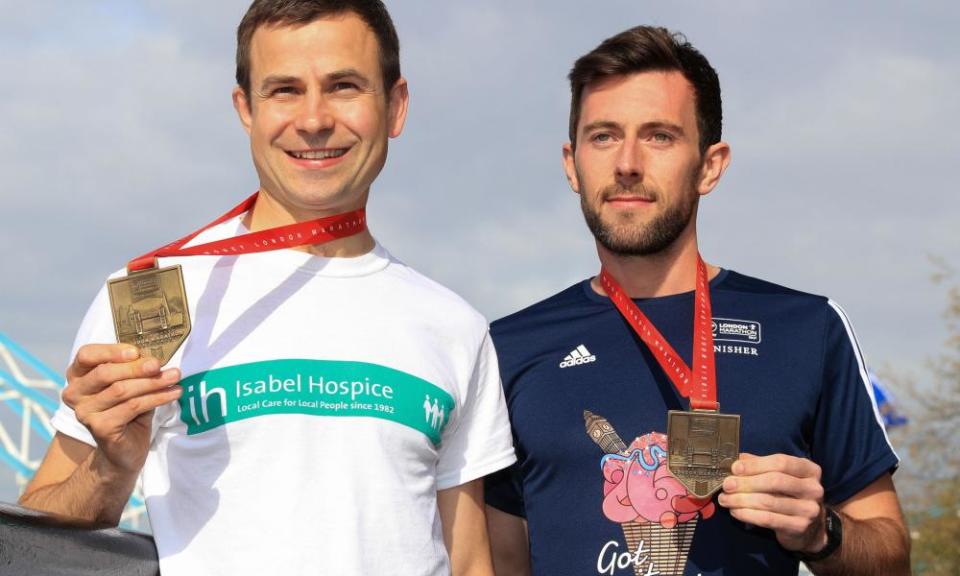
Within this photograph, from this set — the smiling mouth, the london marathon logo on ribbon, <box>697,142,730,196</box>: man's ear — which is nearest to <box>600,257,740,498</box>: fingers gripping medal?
<box>697,142,730,196</box>: man's ear

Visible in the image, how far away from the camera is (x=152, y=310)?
3.36 meters

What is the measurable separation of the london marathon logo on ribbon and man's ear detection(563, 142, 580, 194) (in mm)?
1707

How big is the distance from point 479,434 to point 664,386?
882 millimetres

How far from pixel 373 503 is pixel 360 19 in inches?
62.3

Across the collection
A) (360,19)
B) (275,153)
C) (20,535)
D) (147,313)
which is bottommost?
(20,535)

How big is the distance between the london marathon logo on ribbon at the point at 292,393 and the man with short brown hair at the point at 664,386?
1.02m

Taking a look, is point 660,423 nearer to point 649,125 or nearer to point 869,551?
point 869,551

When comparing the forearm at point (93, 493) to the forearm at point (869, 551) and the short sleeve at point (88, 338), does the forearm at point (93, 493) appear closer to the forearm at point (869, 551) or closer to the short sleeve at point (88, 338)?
the short sleeve at point (88, 338)

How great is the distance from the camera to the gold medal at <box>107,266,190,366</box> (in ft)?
10.9

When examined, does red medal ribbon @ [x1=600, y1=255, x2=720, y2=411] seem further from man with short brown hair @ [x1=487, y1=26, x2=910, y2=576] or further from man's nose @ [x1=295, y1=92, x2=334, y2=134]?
man's nose @ [x1=295, y1=92, x2=334, y2=134]

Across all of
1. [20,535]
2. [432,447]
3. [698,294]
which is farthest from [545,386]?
[20,535]

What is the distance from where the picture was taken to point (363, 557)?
11.8 feet

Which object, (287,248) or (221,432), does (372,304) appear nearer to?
(287,248)

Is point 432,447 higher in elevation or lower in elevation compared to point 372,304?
lower
